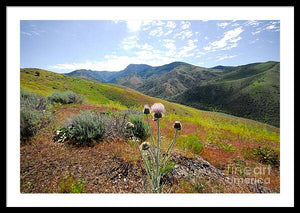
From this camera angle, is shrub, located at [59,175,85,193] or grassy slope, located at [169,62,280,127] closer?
shrub, located at [59,175,85,193]

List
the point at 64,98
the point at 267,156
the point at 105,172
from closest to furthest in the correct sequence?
1. the point at 105,172
2. the point at 267,156
3. the point at 64,98

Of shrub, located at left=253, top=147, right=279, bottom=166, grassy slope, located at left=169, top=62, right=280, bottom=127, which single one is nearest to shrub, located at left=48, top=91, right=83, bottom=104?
shrub, located at left=253, top=147, right=279, bottom=166

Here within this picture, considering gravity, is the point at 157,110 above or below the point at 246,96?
below

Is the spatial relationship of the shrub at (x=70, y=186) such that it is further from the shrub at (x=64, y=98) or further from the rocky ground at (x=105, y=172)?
the shrub at (x=64, y=98)

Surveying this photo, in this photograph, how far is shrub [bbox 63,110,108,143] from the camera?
3232 millimetres

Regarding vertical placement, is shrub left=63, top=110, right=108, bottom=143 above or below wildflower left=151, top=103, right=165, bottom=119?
below

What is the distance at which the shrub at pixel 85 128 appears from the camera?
3232 mm

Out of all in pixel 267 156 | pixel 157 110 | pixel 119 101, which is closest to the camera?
pixel 157 110

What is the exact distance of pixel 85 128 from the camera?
11.0ft

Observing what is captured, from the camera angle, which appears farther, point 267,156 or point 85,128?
point 267,156

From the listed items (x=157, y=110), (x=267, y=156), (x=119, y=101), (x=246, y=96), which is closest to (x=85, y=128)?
(x=157, y=110)

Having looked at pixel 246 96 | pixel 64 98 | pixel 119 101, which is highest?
pixel 246 96

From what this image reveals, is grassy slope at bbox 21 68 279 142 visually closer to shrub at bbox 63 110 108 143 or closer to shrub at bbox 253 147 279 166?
shrub at bbox 253 147 279 166

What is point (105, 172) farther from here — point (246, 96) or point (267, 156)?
point (246, 96)
